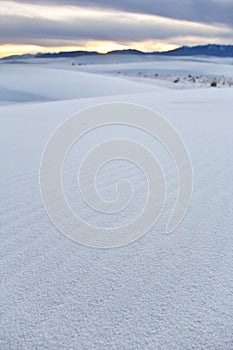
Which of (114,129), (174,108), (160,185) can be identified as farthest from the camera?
(174,108)

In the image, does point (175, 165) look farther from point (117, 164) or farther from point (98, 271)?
point (98, 271)

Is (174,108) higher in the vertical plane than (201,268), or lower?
lower

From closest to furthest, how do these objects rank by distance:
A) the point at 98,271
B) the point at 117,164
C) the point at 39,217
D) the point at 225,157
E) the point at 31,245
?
1. the point at 98,271
2. the point at 31,245
3. the point at 39,217
4. the point at 117,164
5. the point at 225,157

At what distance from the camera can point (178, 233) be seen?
220 cm

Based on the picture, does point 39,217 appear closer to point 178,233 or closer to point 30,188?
point 30,188

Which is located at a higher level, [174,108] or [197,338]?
[197,338]

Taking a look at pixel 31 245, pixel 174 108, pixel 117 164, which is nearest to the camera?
pixel 31 245

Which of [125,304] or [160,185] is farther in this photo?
[160,185]

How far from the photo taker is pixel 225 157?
3.78 metres

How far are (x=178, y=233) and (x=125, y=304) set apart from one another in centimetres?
70

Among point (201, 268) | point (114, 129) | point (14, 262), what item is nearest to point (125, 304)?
point (201, 268)

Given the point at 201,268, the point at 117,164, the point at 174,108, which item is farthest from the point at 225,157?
the point at 174,108

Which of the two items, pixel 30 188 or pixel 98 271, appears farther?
pixel 30 188

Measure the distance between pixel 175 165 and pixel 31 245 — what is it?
68.1 inches
